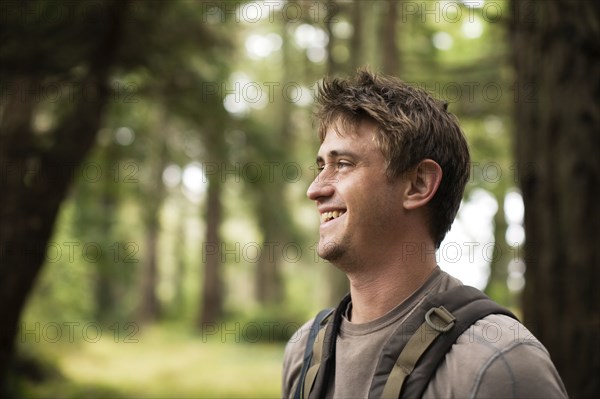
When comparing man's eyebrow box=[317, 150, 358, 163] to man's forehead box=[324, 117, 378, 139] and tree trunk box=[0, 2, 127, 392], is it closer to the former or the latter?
man's forehead box=[324, 117, 378, 139]

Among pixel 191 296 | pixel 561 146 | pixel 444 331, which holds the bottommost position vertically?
pixel 191 296

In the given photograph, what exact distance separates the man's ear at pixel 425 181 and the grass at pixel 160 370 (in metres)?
8.87

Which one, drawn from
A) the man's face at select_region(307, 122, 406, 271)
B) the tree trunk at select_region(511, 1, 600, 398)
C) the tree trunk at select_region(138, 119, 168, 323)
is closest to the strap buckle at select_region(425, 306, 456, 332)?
the man's face at select_region(307, 122, 406, 271)

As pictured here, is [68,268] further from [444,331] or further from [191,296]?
[191,296]

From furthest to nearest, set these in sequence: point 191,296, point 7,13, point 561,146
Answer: point 191,296 < point 7,13 < point 561,146

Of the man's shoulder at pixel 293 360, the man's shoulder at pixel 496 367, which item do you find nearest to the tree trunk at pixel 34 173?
the man's shoulder at pixel 293 360

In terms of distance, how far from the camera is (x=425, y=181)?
8.69 feet

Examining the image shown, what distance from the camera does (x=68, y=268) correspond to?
15.6 m

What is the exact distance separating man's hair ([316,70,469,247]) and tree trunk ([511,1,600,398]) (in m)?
→ 2.20

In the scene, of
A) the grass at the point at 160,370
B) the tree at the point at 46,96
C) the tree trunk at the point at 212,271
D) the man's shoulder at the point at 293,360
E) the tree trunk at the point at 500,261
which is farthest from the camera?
the tree trunk at the point at 212,271

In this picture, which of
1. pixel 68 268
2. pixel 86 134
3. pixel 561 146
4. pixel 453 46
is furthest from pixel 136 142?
pixel 561 146

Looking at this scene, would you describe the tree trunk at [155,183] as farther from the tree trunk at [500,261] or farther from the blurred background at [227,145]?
the tree trunk at [500,261]

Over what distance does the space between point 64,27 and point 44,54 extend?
358 mm

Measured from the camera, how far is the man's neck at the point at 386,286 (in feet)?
8.45
